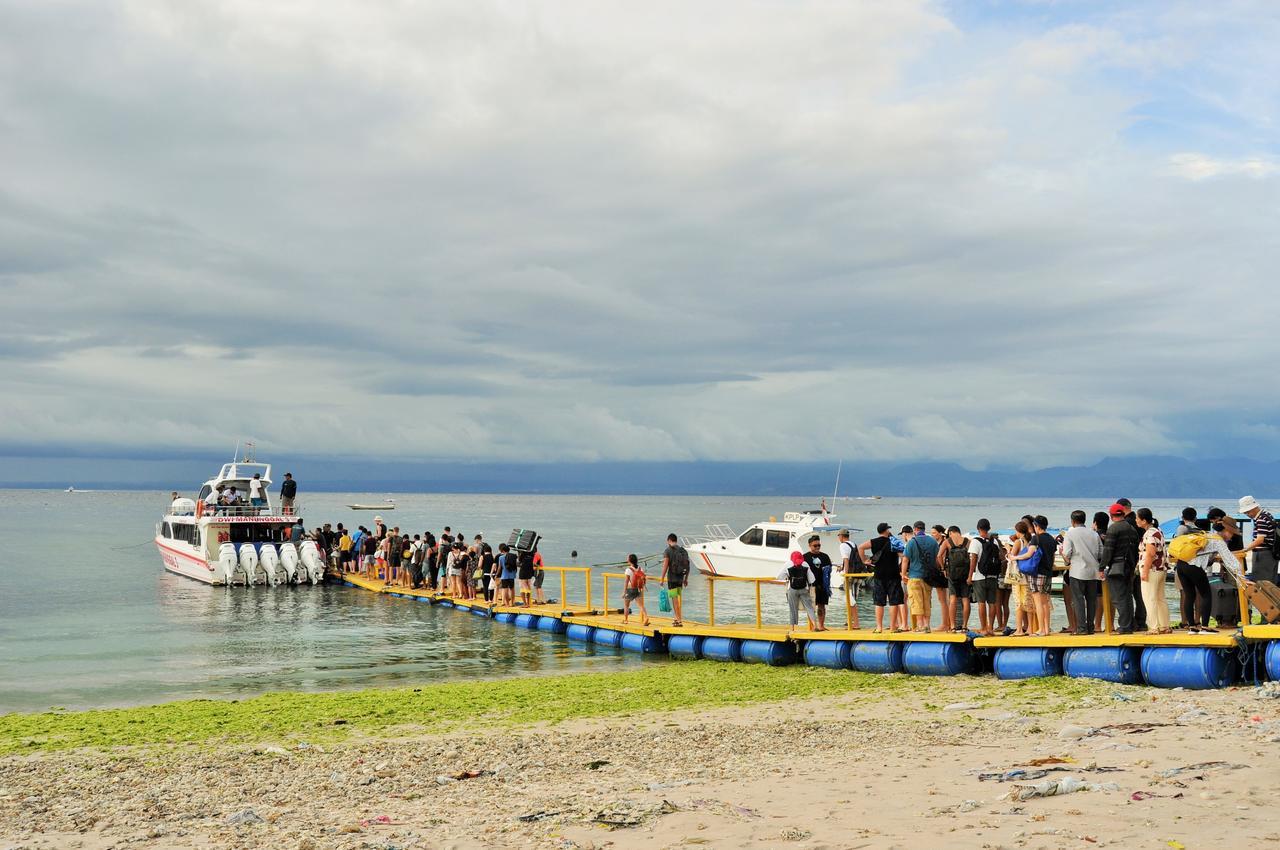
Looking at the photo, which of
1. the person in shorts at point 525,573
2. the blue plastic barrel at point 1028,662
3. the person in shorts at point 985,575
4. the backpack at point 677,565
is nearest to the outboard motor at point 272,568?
the person in shorts at point 525,573

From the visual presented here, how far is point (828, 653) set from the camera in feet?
57.6

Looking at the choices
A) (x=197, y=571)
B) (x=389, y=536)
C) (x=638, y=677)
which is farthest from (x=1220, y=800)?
(x=197, y=571)

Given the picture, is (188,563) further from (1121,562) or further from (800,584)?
(1121,562)

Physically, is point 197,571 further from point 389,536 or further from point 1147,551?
point 1147,551

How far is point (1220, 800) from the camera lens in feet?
22.6

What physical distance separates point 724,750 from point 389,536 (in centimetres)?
2994

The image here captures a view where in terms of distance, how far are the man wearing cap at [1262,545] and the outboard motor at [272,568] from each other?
117 ft

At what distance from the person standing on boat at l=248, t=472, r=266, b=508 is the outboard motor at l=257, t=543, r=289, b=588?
300 centimetres

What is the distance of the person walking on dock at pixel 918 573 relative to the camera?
16.5 meters

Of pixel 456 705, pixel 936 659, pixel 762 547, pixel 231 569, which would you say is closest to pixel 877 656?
pixel 936 659

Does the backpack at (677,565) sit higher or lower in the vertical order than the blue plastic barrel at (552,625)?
higher

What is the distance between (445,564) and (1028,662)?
2200cm

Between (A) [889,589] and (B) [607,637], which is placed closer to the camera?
(A) [889,589]

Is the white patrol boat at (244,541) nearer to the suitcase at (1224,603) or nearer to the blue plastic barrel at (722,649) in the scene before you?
the blue plastic barrel at (722,649)
